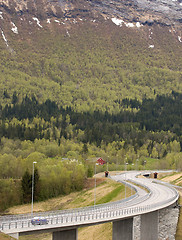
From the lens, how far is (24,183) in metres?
130

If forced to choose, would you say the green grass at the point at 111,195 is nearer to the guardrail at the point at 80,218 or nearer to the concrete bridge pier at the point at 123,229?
the guardrail at the point at 80,218

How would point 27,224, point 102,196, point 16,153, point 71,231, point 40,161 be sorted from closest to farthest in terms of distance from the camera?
point 27,224 < point 71,231 < point 102,196 < point 40,161 < point 16,153

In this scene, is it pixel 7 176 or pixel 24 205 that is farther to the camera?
pixel 7 176

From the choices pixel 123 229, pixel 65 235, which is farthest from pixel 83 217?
pixel 123 229

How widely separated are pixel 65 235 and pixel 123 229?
1544 cm

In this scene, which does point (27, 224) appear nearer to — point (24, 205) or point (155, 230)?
point (155, 230)

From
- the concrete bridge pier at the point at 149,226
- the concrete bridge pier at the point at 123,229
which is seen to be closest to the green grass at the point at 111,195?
the concrete bridge pier at the point at 149,226

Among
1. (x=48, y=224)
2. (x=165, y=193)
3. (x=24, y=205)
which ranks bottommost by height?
(x=24, y=205)

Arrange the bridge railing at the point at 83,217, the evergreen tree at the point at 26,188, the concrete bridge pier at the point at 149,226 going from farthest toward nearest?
1. the evergreen tree at the point at 26,188
2. the concrete bridge pier at the point at 149,226
3. the bridge railing at the point at 83,217

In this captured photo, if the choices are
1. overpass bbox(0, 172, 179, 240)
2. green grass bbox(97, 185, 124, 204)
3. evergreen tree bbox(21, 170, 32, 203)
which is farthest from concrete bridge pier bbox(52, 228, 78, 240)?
evergreen tree bbox(21, 170, 32, 203)

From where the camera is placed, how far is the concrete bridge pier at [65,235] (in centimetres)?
6303

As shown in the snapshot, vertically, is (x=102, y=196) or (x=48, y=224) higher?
(x=48, y=224)

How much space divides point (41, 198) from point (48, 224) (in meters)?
73.5

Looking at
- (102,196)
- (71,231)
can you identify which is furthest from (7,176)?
(71,231)
